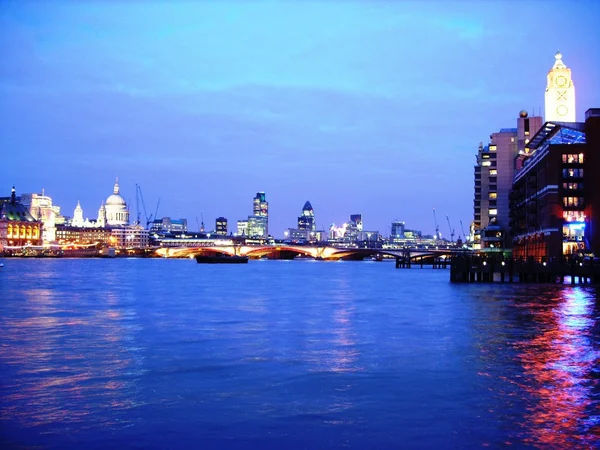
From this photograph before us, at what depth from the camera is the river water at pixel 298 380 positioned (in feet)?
56.7

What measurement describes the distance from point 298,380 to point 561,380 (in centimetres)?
908

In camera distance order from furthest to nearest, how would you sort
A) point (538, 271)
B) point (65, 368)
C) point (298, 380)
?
point (538, 271), point (65, 368), point (298, 380)

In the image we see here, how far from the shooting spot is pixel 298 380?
23.6m

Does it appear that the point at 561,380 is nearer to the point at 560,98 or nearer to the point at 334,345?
the point at 334,345

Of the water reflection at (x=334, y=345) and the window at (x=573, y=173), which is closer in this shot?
the water reflection at (x=334, y=345)

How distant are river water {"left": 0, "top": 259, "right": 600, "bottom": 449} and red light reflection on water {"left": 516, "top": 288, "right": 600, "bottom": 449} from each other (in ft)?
0.23

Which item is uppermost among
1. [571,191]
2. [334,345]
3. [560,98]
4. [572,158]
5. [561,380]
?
[560,98]

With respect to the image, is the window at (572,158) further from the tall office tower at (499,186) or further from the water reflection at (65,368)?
the water reflection at (65,368)

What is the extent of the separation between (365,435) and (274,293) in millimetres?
52741

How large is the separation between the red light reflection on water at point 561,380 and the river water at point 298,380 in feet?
0.23

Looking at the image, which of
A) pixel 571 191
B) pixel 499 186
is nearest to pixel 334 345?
pixel 571 191

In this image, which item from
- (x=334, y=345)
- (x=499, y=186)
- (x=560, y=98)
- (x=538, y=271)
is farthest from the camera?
(x=499, y=186)

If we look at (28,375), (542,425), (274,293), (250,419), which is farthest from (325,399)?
(274,293)

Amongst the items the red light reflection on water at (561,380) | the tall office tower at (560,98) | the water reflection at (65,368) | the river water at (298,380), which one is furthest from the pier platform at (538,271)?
the tall office tower at (560,98)
